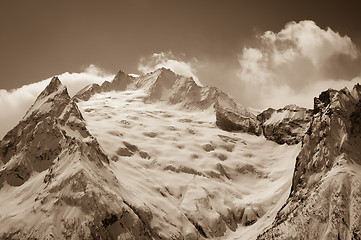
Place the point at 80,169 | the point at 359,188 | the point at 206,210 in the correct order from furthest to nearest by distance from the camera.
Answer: the point at 206,210
the point at 80,169
the point at 359,188

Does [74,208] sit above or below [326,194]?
below

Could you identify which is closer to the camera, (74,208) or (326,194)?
(326,194)

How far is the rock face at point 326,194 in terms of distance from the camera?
162 meters

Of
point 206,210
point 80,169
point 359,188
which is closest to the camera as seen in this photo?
point 359,188

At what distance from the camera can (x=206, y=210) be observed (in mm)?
199375

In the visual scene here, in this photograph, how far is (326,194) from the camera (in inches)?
6796

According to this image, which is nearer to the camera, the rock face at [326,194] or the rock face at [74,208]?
the rock face at [326,194]

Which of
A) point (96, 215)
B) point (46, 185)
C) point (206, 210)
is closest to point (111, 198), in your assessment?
point (96, 215)

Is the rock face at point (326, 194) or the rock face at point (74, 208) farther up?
the rock face at point (326, 194)

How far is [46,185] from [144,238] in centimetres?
4558

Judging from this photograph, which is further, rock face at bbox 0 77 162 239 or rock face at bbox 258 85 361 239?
rock face at bbox 0 77 162 239

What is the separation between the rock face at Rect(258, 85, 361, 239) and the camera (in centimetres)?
16162

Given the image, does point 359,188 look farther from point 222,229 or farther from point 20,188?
point 20,188

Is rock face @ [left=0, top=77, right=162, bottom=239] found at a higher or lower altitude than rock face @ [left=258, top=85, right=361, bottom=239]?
lower
